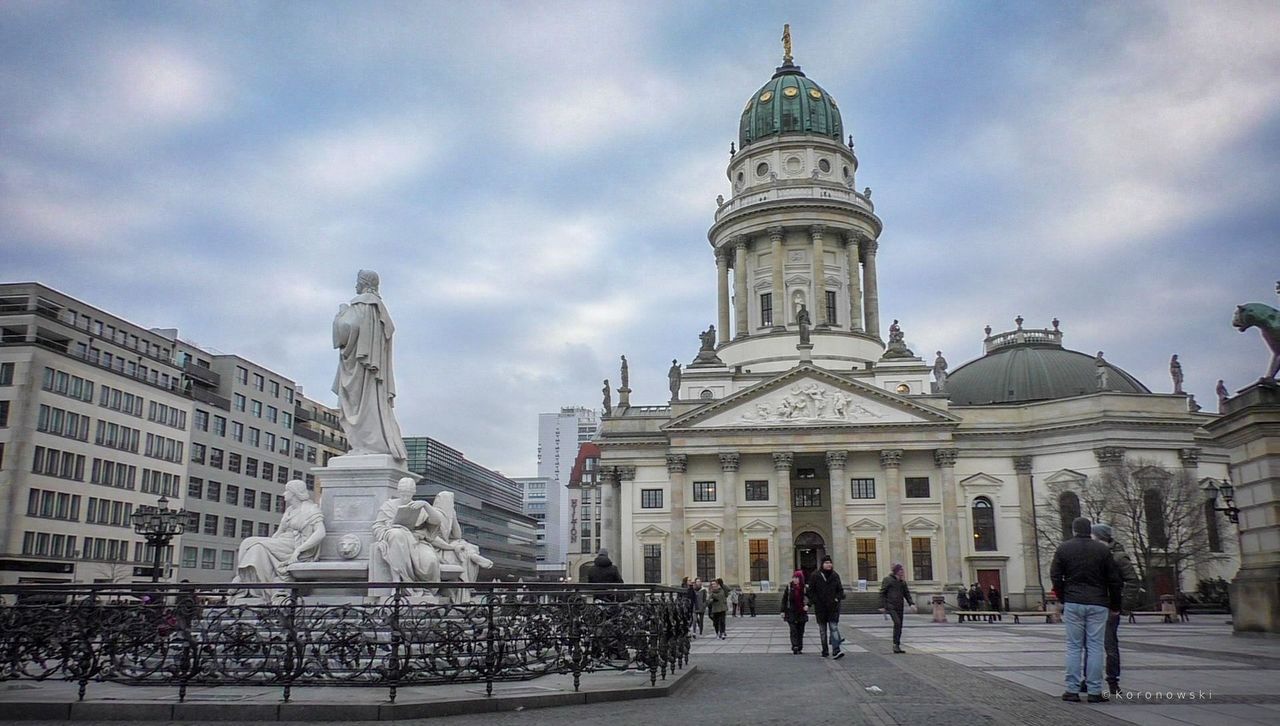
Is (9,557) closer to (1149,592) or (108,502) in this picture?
(108,502)

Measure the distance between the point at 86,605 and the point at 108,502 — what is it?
53.1 m

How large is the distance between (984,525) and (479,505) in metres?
79.2

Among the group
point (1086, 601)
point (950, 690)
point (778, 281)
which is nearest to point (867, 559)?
point (778, 281)

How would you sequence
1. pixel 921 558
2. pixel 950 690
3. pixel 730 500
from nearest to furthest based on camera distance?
1. pixel 950 690
2. pixel 921 558
3. pixel 730 500

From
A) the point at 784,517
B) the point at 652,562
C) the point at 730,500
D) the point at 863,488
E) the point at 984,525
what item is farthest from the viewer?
the point at 652,562

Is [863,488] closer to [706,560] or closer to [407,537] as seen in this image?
[706,560]

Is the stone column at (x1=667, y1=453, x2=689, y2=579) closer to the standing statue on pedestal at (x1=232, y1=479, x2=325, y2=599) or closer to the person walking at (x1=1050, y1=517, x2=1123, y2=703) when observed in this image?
the standing statue on pedestal at (x1=232, y1=479, x2=325, y2=599)

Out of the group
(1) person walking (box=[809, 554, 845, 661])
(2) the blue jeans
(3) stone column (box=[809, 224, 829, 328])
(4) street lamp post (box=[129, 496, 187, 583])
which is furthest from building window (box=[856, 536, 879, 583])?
(2) the blue jeans

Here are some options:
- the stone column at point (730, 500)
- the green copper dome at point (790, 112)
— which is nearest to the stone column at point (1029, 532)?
the stone column at point (730, 500)

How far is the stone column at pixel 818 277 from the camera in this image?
2810 inches

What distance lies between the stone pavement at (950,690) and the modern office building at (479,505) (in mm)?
94664

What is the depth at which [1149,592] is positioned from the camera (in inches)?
1863

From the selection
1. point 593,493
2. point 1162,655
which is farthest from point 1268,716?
point 593,493

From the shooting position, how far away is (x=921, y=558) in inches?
2392
